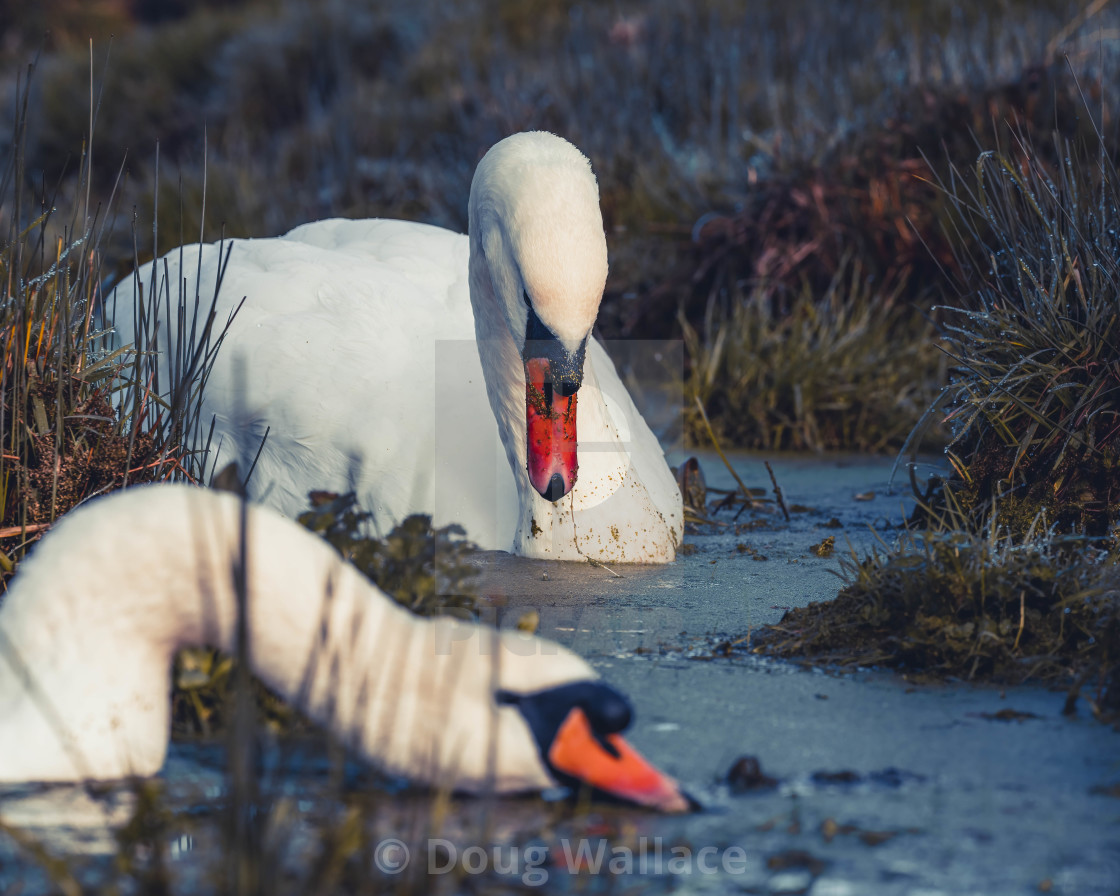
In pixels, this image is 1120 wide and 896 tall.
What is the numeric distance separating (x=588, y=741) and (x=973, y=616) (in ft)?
3.99

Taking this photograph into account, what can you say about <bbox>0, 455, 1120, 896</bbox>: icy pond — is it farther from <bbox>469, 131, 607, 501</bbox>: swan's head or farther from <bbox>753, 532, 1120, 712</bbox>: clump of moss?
<bbox>469, 131, 607, 501</bbox>: swan's head

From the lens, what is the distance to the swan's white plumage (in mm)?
2137

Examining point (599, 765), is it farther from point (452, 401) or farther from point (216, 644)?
point (452, 401)

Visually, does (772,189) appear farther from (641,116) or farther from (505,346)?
(505,346)

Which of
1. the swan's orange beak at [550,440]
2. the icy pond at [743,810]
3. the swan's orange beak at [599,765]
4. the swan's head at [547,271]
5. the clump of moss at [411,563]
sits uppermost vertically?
the swan's head at [547,271]

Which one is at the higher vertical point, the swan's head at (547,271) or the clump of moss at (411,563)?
the swan's head at (547,271)

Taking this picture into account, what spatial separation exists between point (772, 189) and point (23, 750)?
585 centimetres

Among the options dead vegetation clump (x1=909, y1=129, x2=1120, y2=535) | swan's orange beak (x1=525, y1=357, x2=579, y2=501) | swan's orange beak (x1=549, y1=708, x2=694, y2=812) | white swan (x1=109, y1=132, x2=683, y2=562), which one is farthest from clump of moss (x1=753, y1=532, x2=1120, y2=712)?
swan's orange beak (x1=549, y1=708, x2=694, y2=812)

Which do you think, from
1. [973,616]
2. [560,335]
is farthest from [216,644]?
[973,616]

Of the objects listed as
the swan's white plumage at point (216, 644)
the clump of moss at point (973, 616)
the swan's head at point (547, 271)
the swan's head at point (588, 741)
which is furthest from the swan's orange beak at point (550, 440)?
the swan's head at point (588, 741)

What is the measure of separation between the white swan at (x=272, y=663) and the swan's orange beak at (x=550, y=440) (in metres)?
1.24

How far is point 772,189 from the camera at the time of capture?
738 cm

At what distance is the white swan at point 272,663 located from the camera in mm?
2123

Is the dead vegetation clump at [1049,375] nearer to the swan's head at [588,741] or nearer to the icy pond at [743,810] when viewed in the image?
the icy pond at [743,810]
